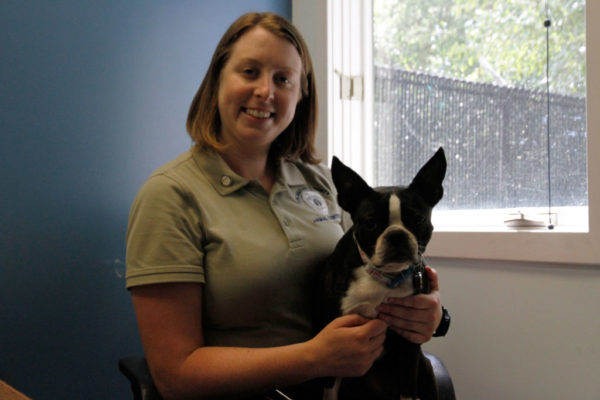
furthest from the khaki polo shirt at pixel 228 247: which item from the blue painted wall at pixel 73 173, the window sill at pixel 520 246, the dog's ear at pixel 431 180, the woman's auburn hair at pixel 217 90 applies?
the window sill at pixel 520 246

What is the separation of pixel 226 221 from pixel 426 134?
1.23 m

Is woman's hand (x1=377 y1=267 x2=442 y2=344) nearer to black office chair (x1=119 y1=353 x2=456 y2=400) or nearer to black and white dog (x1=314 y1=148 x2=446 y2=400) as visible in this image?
black and white dog (x1=314 y1=148 x2=446 y2=400)

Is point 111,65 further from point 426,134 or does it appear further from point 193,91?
point 426,134

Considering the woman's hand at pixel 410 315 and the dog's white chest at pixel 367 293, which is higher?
the dog's white chest at pixel 367 293

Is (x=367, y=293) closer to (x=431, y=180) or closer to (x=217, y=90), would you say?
(x=431, y=180)

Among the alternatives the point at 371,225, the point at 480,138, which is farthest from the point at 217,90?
the point at 480,138

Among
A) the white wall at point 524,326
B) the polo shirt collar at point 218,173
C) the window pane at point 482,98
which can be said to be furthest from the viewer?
the window pane at point 482,98

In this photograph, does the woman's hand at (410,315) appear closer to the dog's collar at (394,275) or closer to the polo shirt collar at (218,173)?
the dog's collar at (394,275)

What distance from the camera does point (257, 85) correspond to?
3.97 feet

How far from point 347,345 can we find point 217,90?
2.49 ft

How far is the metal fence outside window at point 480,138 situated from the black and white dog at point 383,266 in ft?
2.66

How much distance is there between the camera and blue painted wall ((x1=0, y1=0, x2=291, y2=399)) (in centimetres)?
129

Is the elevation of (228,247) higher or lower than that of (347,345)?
higher

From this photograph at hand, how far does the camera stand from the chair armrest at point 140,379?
3.49ft
